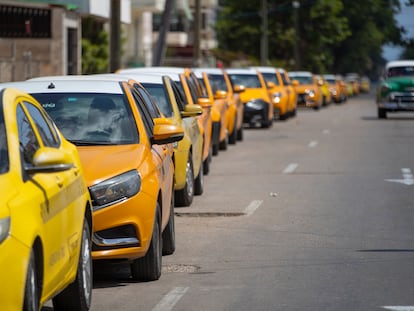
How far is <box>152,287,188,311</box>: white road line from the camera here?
10.0 metres

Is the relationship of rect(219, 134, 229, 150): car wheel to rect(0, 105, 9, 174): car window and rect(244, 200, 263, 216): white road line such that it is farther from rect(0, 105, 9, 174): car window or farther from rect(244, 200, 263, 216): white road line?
rect(0, 105, 9, 174): car window

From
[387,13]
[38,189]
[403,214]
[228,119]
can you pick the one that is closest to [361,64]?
→ [387,13]

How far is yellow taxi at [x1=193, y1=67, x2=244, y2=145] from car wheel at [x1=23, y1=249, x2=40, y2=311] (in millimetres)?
21876

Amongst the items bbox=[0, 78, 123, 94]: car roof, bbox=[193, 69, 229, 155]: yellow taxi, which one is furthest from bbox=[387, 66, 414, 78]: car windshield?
bbox=[0, 78, 123, 94]: car roof

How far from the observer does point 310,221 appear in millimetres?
15609

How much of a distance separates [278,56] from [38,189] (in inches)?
3678

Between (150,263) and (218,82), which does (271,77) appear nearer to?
(218,82)

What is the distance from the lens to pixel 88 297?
9.60 meters

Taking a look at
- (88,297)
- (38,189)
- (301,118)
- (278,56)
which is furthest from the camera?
(278,56)

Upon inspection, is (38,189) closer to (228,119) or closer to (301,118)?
(228,119)

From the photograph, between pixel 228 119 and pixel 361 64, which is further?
pixel 361 64

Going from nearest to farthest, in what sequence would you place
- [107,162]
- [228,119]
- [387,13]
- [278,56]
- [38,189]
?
[38,189], [107,162], [228,119], [278,56], [387,13]

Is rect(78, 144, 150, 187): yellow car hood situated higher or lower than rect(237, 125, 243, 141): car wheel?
higher

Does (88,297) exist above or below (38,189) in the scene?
below
